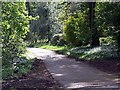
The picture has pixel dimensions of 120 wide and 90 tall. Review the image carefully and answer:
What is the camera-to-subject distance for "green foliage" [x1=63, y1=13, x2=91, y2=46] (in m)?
26.9

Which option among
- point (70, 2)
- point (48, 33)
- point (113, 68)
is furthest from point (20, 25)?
point (48, 33)

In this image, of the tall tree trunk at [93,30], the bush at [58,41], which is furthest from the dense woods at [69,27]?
the bush at [58,41]

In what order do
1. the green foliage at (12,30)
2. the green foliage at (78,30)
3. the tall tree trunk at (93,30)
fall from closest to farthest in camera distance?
the green foliage at (12,30), the tall tree trunk at (93,30), the green foliage at (78,30)

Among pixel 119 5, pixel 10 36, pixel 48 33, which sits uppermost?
pixel 119 5

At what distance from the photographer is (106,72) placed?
588 inches

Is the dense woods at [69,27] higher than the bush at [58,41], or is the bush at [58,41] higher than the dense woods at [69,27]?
the dense woods at [69,27]

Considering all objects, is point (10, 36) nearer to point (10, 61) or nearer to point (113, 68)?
point (10, 61)

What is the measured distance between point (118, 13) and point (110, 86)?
868 centimetres

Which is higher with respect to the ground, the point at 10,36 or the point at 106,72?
the point at 10,36

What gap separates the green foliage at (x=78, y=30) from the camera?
88.1ft

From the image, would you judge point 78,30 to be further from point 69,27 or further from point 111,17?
point 111,17

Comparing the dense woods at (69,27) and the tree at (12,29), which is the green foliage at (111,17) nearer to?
the dense woods at (69,27)

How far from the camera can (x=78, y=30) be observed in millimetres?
27438

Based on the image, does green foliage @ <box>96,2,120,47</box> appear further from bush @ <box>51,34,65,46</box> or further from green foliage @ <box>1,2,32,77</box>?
bush @ <box>51,34,65,46</box>
